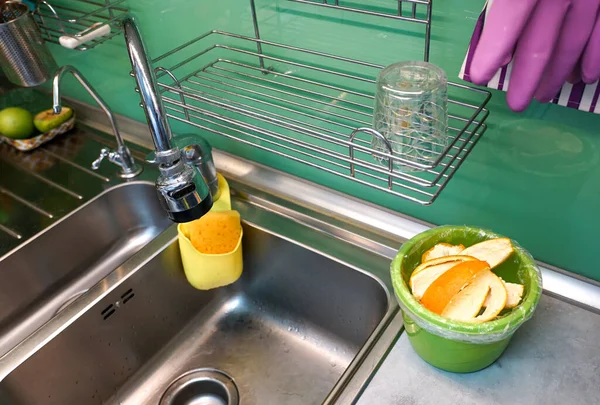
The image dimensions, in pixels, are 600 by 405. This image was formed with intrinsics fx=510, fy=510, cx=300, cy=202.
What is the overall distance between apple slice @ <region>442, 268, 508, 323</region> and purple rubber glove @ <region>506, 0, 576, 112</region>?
22 cm

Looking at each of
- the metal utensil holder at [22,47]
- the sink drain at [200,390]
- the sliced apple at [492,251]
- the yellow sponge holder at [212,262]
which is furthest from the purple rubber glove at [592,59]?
the metal utensil holder at [22,47]

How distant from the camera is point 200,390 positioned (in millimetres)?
1019

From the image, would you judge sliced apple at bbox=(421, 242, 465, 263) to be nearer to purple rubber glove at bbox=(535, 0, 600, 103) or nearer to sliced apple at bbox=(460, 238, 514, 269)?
sliced apple at bbox=(460, 238, 514, 269)

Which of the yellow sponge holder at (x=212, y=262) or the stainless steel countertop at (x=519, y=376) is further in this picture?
the yellow sponge holder at (x=212, y=262)

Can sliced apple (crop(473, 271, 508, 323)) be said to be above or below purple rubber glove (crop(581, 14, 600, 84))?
below

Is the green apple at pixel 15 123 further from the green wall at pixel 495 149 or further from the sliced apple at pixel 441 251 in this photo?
the sliced apple at pixel 441 251

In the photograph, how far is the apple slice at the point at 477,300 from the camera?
2.07ft

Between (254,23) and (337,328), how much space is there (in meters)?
0.60

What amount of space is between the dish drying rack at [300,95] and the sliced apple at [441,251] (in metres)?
0.07

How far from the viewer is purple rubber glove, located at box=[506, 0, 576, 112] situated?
1.79 feet

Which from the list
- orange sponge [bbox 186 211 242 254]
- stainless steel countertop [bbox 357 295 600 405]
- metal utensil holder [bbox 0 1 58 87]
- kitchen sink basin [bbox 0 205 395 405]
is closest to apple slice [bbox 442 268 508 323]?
stainless steel countertop [bbox 357 295 600 405]

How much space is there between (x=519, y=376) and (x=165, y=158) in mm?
588

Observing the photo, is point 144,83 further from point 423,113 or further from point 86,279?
point 86,279

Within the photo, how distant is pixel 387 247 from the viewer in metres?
0.94
